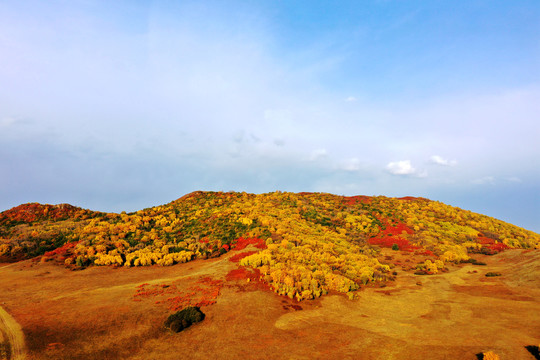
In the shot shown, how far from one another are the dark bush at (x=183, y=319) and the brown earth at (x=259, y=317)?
1.63 feet

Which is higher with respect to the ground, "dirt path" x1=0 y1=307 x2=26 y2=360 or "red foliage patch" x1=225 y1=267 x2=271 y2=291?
"red foliage patch" x1=225 y1=267 x2=271 y2=291

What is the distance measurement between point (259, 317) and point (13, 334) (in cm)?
1570

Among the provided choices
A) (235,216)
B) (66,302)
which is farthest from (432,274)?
(66,302)

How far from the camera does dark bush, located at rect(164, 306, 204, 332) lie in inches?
650

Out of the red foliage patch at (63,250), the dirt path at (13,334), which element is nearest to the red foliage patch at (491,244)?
the dirt path at (13,334)

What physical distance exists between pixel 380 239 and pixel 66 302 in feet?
147

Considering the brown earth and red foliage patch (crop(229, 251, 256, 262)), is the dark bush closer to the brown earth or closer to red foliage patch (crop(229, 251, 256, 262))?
the brown earth

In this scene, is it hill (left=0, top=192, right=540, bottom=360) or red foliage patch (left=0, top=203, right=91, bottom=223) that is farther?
red foliage patch (left=0, top=203, right=91, bottom=223)

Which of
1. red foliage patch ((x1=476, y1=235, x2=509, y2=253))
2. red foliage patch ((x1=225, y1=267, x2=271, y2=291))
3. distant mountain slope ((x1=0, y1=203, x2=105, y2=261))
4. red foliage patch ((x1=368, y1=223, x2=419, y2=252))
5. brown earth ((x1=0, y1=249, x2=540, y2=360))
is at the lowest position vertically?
brown earth ((x1=0, y1=249, x2=540, y2=360))

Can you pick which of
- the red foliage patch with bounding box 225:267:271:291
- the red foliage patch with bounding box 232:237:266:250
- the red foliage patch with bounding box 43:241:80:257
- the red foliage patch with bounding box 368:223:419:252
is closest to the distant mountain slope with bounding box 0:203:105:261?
the red foliage patch with bounding box 43:241:80:257

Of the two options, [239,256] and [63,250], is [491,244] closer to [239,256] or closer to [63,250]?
[239,256]

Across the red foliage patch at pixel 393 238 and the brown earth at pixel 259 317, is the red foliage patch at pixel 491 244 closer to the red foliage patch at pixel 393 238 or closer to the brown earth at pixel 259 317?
the red foliage patch at pixel 393 238

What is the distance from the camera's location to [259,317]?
18.6m

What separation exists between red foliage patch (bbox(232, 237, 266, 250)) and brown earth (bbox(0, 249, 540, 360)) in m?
6.13
